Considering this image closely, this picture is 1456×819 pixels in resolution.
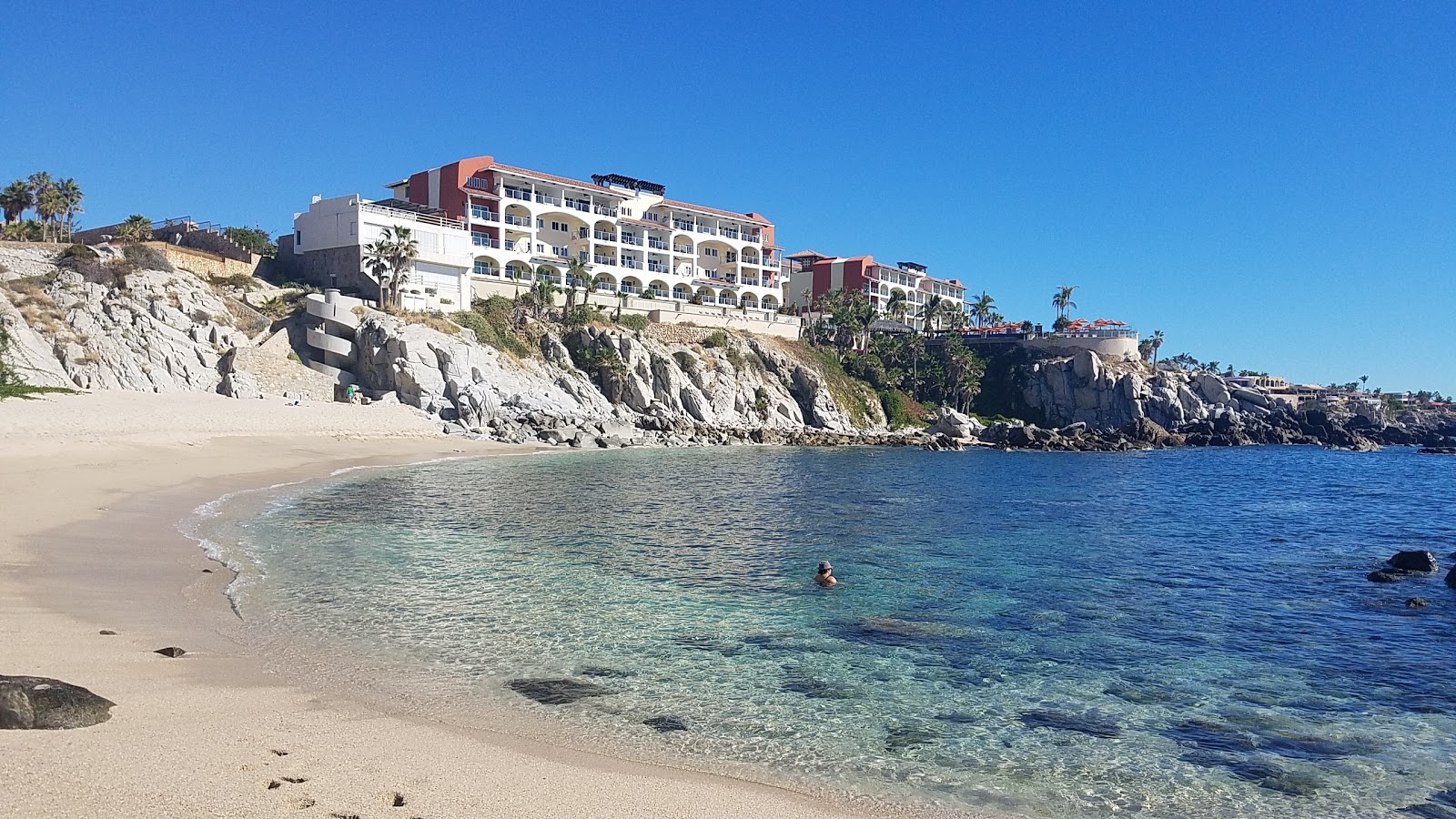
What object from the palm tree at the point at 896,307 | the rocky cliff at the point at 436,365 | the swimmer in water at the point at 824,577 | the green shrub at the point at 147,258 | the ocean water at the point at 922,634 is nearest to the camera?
the ocean water at the point at 922,634

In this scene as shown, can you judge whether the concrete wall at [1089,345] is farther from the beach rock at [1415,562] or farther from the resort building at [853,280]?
the beach rock at [1415,562]

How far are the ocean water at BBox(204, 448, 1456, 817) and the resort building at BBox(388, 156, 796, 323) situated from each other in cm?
5130

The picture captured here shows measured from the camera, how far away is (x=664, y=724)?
35.6ft

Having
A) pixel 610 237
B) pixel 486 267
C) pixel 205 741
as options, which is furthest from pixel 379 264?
pixel 205 741

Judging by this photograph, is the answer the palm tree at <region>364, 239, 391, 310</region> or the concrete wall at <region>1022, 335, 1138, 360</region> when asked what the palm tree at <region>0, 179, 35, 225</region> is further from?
the concrete wall at <region>1022, 335, 1138, 360</region>

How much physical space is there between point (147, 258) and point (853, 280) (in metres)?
85.7

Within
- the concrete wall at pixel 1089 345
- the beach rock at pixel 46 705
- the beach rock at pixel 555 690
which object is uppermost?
the concrete wall at pixel 1089 345

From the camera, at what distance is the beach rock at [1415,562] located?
22922 mm

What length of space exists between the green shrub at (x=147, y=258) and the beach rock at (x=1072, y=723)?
203 feet

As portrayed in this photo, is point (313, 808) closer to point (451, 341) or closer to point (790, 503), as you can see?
point (790, 503)

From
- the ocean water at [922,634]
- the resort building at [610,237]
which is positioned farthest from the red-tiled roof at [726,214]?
the ocean water at [922,634]

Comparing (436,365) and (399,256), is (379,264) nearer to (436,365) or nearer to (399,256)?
(399,256)

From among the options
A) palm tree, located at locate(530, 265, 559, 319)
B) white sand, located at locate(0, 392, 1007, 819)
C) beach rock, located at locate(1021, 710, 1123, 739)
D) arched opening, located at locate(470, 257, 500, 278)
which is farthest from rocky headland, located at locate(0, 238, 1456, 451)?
beach rock, located at locate(1021, 710, 1123, 739)

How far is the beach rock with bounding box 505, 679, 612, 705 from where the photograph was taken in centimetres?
1152
